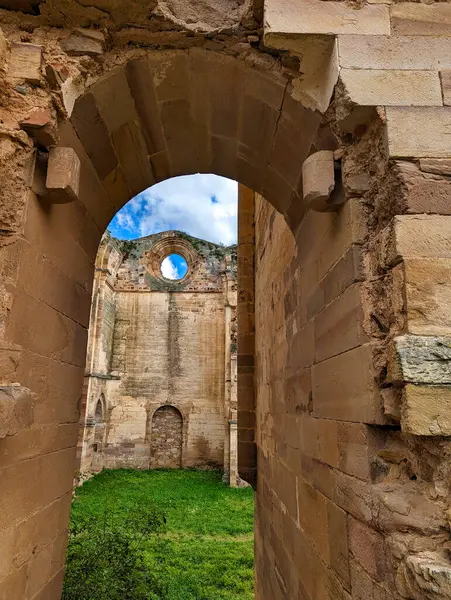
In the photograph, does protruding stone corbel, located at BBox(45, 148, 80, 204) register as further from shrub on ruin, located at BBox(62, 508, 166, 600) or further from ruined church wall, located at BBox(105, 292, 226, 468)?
ruined church wall, located at BBox(105, 292, 226, 468)

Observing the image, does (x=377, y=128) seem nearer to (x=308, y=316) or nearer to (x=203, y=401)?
(x=308, y=316)

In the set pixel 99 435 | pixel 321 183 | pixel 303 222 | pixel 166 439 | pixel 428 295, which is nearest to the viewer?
pixel 428 295

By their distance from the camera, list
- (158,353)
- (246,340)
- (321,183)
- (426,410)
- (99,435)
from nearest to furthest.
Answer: (426,410), (321,183), (246,340), (99,435), (158,353)

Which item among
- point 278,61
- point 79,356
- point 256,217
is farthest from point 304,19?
point 256,217

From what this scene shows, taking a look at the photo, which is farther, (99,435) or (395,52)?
(99,435)

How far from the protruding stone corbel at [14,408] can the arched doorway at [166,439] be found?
1628 cm

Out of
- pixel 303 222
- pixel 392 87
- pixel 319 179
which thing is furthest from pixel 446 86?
pixel 303 222

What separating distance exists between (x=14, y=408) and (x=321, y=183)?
68.8 inches

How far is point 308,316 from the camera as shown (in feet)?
9.37

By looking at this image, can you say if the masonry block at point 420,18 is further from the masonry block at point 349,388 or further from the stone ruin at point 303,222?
the masonry block at point 349,388

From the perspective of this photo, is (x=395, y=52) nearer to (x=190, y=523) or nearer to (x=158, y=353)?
(x=190, y=523)

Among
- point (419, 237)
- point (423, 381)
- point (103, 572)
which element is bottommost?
point (103, 572)

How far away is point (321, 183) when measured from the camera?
2086 millimetres

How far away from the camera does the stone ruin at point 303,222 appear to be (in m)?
1.64
